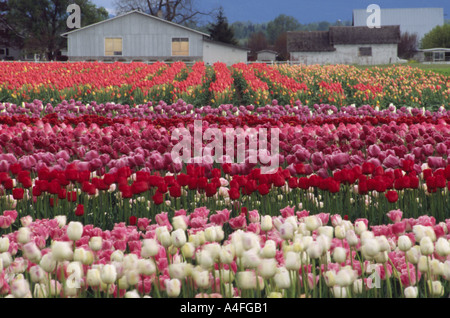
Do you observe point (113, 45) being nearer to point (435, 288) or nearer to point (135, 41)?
point (135, 41)

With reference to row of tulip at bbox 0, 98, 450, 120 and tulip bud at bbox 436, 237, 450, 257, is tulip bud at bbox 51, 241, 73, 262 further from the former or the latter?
row of tulip at bbox 0, 98, 450, 120

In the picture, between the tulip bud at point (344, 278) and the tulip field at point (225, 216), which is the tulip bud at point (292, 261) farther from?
the tulip bud at point (344, 278)

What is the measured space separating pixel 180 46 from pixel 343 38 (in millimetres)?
23864

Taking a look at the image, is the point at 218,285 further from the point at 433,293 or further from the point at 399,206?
the point at 399,206

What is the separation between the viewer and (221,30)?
6544cm

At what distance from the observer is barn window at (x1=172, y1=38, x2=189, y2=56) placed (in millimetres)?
47094

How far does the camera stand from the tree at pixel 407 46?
76938 millimetres

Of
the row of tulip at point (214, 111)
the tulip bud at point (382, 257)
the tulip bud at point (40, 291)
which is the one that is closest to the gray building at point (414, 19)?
the row of tulip at point (214, 111)

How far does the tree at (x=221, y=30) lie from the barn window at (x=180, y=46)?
1857cm

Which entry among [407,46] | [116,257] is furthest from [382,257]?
[407,46]

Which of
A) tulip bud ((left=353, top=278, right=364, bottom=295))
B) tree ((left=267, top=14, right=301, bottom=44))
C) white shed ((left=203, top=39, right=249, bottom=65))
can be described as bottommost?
tulip bud ((left=353, top=278, right=364, bottom=295))

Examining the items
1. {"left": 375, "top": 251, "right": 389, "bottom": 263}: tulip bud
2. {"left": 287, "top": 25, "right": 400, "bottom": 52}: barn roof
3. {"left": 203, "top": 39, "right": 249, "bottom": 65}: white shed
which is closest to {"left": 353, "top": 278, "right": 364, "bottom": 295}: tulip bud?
{"left": 375, "top": 251, "right": 389, "bottom": 263}: tulip bud

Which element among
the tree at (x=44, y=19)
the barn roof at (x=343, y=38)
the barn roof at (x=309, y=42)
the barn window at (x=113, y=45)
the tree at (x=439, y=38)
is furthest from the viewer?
the tree at (x=439, y=38)
